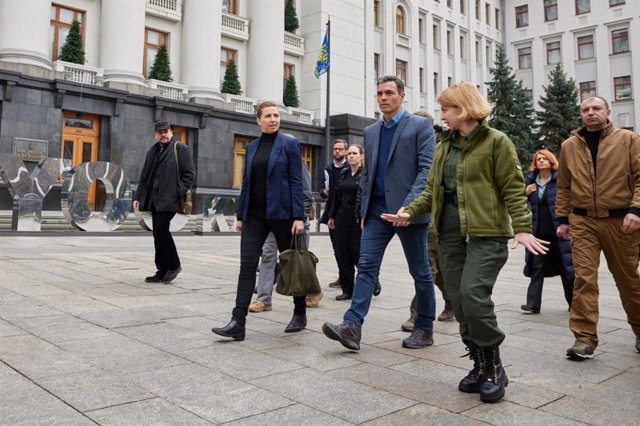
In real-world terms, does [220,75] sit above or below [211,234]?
above

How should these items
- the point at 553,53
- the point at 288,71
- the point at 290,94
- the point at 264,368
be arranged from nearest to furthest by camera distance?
1. the point at 264,368
2. the point at 290,94
3. the point at 288,71
4. the point at 553,53

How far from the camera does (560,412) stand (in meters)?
2.69

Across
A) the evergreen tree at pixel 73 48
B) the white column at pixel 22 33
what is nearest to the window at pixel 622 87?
the evergreen tree at pixel 73 48

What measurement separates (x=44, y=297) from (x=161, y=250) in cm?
160

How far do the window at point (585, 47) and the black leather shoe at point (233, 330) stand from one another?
44.9 m

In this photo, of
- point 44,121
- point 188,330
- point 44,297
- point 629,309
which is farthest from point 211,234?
point 629,309

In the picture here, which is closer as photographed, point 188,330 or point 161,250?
point 188,330

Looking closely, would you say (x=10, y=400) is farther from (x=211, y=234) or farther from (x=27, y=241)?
(x=211, y=234)

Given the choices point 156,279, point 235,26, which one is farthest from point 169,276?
point 235,26

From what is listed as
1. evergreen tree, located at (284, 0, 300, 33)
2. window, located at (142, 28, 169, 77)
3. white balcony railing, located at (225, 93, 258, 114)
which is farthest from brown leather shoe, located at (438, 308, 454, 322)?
evergreen tree, located at (284, 0, 300, 33)

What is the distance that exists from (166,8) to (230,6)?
428 cm

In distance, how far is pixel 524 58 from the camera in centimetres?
4531

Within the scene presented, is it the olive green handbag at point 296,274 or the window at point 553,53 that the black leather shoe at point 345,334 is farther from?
the window at point 553,53

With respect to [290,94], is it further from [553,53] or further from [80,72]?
[553,53]
